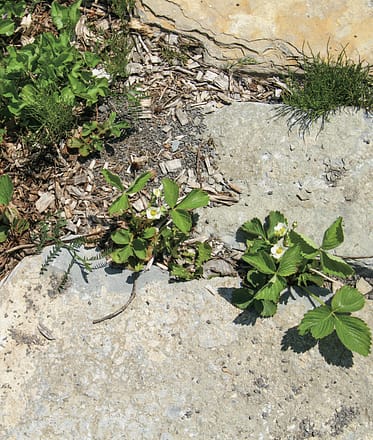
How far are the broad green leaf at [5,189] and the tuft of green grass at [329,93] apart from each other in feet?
4.97

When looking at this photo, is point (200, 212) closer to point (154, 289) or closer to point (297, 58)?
point (154, 289)

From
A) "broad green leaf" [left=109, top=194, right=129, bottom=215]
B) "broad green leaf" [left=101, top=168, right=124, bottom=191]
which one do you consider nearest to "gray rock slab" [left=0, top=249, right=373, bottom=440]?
"broad green leaf" [left=109, top=194, right=129, bottom=215]

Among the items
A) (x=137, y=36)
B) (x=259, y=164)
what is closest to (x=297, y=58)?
(x=259, y=164)

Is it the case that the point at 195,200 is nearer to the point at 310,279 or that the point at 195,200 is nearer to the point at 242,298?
the point at 242,298

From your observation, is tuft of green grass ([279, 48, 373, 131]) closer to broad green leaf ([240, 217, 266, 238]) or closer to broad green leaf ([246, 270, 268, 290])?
broad green leaf ([240, 217, 266, 238])

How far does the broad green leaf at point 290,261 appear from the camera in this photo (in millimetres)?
2867

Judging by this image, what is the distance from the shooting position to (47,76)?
11.3ft

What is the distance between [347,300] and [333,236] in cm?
31

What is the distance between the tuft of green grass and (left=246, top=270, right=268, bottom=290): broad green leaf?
89cm

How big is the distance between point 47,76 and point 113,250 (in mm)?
1070

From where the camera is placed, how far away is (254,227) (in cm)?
311

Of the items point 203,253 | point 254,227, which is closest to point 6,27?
point 203,253

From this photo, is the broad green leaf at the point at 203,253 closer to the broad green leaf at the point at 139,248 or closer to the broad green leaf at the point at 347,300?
the broad green leaf at the point at 139,248

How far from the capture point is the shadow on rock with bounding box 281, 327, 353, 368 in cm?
290
